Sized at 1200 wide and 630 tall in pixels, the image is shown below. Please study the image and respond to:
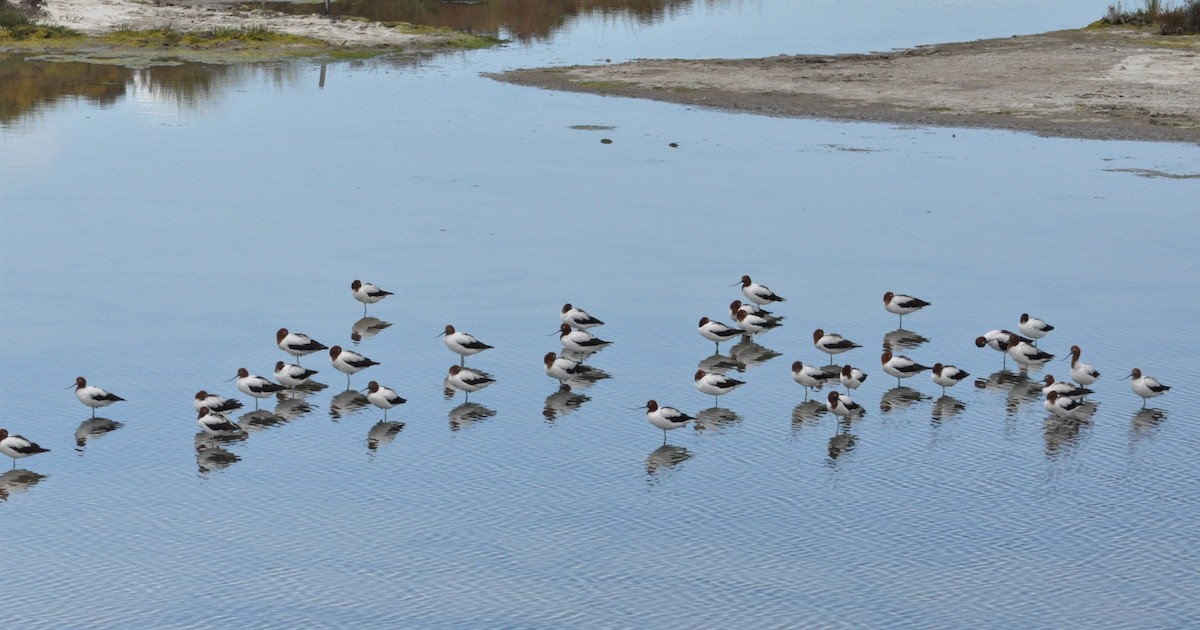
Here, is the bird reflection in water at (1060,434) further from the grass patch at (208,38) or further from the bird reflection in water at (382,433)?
the grass patch at (208,38)

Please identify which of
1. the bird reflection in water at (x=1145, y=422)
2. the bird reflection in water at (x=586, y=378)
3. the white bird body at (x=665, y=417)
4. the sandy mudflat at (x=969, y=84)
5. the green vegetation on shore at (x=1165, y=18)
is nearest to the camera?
the white bird body at (x=665, y=417)

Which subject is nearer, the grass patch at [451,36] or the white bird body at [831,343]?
the white bird body at [831,343]

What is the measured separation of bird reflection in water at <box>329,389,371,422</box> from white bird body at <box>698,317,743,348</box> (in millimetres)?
4567

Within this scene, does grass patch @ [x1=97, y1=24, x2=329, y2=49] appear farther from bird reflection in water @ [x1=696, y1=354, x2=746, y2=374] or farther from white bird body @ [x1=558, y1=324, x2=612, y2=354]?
bird reflection in water @ [x1=696, y1=354, x2=746, y2=374]

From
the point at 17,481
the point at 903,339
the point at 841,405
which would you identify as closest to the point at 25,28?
the point at 903,339

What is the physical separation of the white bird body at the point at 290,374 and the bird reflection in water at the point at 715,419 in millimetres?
4683

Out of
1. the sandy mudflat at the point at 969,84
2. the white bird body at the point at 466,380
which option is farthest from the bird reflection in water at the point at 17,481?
the sandy mudflat at the point at 969,84

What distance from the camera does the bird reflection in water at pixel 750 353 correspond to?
20.0m

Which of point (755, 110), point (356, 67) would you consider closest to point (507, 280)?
point (755, 110)

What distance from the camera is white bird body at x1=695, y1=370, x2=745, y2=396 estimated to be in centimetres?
1792

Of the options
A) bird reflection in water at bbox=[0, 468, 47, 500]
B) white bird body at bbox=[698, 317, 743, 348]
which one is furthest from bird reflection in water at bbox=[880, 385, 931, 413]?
bird reflection in water at bbox=[0, 468, 47, 500]

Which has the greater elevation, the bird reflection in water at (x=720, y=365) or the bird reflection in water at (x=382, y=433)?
the bird reflection in water at (x=720, y=365)

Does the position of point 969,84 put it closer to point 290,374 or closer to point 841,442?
point 841,442

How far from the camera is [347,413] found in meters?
17.8
